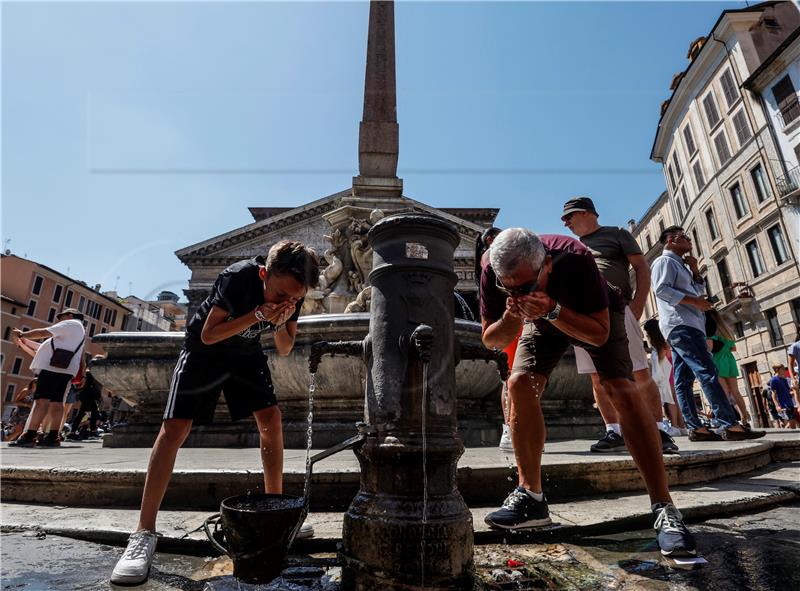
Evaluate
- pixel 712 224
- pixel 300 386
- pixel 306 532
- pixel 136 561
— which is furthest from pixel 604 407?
pixel 712 224

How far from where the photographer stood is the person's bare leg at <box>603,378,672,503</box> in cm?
191

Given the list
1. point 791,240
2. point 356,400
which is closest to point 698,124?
point 791,240

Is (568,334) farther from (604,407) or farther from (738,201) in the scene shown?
(738,201)

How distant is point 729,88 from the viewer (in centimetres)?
2483

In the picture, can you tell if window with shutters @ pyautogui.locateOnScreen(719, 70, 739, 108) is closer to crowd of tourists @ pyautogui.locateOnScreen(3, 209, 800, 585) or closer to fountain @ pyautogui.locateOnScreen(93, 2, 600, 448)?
fountain @ pyautogui.locateOnScreen(93, 2, 600, 448)

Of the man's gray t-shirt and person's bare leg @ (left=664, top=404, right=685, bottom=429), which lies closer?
the man's gray t-shirt

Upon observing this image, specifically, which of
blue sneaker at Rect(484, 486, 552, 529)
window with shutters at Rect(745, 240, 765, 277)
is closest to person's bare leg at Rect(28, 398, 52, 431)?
blue sneaker at Rect(484, 486, 552, 529)

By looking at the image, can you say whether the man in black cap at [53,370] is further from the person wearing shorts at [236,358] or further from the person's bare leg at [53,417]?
the person wearing shorts at [236,358]

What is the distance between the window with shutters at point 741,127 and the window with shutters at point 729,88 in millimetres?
871

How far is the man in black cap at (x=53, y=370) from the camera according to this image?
594cm

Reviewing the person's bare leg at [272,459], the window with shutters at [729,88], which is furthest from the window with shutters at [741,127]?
the person's bare leg at [272,459]

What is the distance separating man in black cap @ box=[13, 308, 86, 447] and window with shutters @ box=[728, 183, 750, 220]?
2875cm

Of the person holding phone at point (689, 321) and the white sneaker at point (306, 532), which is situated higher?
the person holding phone at point (689, 321)

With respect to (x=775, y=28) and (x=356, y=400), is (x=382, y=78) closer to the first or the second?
(x=356, y=400)
